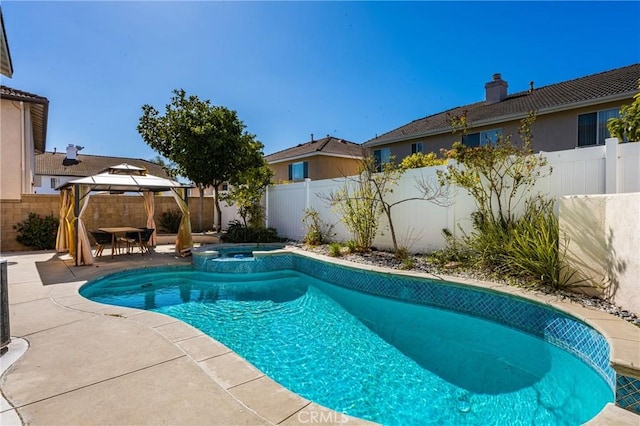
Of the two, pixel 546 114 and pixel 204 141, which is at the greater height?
pixel 546 114

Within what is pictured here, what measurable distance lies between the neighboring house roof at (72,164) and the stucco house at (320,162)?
16172 millimetres

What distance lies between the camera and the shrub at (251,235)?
1252 centimetres

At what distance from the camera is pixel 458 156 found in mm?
7652

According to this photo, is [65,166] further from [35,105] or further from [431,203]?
[431,203]

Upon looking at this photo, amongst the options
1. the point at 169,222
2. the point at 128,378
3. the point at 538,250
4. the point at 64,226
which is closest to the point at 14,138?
the point at 64,226

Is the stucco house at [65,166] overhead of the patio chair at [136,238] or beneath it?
→ overhead

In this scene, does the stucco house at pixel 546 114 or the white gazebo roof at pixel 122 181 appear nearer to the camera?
the white gazebo roof at pixel 122 181

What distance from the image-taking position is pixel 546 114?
13.9 m

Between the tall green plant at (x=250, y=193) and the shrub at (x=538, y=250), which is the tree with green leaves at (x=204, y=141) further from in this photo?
the shrub at (x=538, y=250)

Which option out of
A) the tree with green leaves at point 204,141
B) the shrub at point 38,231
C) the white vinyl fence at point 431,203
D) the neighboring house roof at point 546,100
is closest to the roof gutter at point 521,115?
the neighboring house roof at point 546,100

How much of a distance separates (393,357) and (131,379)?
3.14 m

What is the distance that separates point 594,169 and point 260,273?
26.0ft

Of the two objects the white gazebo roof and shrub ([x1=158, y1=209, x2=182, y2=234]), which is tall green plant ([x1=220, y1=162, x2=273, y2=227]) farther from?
shrub ([x1=158, y1=209, x2=182, y2=234])

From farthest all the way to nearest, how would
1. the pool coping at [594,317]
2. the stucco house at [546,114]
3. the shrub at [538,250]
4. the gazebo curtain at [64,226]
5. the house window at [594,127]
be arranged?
1. the stucco house at [546,114]
2. the house window at [594,127]
3. the gazebo curtain at [64,226]
4. the shrub at [538,250]
5. the pool coping at [594,317]
